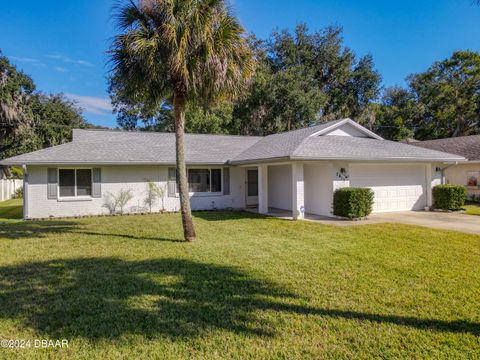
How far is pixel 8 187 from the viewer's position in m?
26.0

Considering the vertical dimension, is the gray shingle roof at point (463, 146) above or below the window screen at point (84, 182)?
above

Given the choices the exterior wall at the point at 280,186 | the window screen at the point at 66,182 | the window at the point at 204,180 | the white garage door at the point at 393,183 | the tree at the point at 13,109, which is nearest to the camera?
the window screen at the point at 66,182

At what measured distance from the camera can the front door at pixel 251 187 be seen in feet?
60.3

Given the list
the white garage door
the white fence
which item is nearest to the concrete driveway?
the white garage door

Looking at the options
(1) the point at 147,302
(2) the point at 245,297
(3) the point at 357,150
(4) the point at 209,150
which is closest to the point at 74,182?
(4) the point at 209,150

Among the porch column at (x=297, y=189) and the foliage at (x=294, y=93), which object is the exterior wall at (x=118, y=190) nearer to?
the porch column at (x=297, y=189)

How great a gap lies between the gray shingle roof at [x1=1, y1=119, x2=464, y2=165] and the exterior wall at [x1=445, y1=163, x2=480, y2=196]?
202 inches

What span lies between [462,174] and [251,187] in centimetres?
1349

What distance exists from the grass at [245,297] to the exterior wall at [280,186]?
736 cm

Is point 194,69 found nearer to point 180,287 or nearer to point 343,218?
point 180,287

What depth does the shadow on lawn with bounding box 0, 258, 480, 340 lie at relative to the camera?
159 inches

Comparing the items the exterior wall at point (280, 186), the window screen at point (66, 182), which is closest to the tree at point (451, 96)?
the exterior wall at point (280, 186)

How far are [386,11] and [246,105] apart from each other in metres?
14.6

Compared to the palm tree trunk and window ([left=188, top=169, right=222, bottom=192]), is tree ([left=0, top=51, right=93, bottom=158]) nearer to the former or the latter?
window ([left=188, top=169, right=222, bottom=192])
